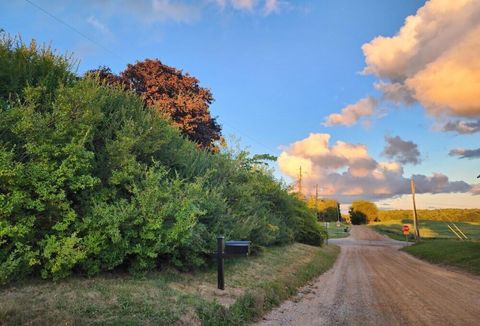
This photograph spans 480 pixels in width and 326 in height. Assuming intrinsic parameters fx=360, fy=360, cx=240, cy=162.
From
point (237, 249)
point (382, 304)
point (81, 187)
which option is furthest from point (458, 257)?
point (81, 187)

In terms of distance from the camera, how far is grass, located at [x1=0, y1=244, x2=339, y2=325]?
5.26 meters

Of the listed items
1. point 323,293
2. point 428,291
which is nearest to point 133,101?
point 323,293

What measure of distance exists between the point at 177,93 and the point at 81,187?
19.4 m

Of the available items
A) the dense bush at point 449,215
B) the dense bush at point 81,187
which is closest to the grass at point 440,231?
the dense bush at point 449,215

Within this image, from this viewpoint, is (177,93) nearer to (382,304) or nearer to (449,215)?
(382,304)

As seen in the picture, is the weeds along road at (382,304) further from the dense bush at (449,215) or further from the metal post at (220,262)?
the dense bush at (449,215)

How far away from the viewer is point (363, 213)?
463ft

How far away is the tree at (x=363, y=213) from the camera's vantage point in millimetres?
139875

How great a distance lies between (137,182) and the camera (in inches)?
343

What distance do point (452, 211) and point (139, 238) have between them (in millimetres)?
118659

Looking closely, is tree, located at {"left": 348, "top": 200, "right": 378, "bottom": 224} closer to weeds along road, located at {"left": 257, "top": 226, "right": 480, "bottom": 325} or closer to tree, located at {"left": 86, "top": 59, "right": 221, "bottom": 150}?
tree, located at {"left": 86, "top": 59, "right": 221, "bottom": 150}

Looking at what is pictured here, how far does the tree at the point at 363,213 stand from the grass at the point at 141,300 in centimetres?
13813

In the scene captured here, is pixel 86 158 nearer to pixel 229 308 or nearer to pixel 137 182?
pixel 137 182

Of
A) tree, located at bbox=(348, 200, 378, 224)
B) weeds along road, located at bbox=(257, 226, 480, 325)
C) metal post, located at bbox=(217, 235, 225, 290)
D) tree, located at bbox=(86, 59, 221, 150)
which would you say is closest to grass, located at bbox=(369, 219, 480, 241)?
tree, located at bbox=(86, 59, 221, 150)
